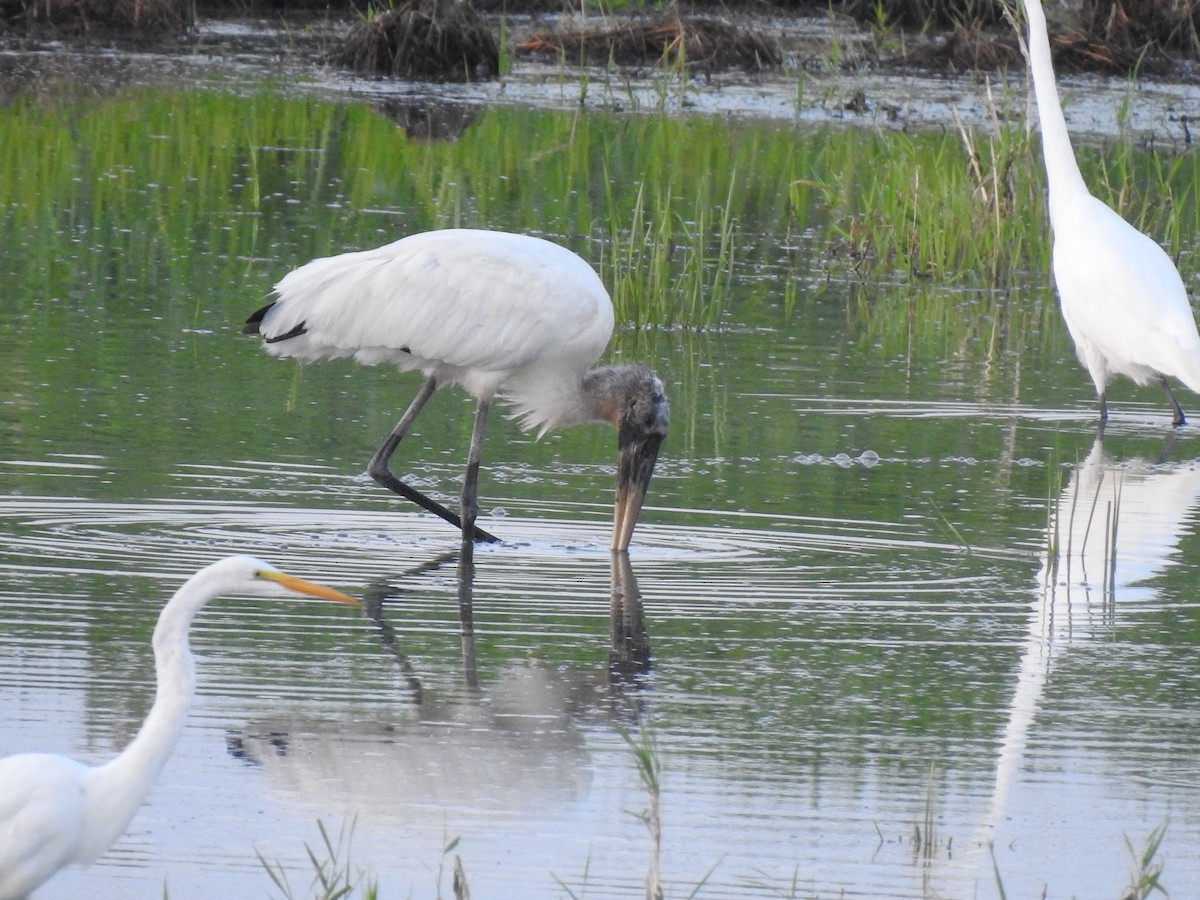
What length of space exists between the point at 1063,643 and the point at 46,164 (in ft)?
37.2

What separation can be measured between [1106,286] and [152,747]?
304 inches

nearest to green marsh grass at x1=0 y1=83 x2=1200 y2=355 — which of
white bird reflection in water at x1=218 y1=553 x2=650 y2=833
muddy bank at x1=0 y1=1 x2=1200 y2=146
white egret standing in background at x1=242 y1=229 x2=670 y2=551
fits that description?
muddy bank at x1=0 y1=1 x2=1200 y2=146

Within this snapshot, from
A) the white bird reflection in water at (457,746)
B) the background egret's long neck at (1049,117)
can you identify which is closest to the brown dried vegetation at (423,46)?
the background egret's long neck at (1049,117)

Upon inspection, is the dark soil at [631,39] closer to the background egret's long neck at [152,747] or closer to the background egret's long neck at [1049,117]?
the background egret's long neck at [1049,117]

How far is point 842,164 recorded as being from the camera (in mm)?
18016

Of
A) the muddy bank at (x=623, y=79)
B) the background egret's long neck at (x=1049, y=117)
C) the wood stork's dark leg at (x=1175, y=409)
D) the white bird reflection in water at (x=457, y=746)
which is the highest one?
the background egret's long neck at (x=1049, y=117)

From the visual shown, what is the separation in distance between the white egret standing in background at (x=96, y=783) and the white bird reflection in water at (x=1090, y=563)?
1.71 meters

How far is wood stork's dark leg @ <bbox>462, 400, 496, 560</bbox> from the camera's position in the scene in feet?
25.7

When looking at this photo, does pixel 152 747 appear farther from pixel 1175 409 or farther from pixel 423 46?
pixel 423 46

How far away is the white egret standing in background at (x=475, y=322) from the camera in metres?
8.20

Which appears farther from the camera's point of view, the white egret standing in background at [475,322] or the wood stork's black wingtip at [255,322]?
the wood stork's black wingtip at [255,322]

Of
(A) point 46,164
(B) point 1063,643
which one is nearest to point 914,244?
(A) point 46,164

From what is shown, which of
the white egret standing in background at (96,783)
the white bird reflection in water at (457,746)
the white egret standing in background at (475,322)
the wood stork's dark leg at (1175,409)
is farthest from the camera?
the wood stork's dark leg at (1175,409)

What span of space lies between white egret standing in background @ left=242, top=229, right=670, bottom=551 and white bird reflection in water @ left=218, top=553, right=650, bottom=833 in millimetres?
2102
